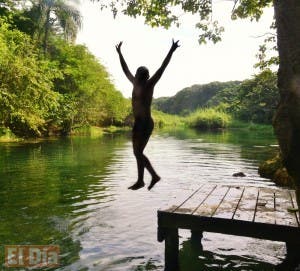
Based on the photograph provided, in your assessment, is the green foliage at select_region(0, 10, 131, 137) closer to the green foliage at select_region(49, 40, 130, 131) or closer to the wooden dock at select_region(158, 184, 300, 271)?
the green foliage at select_region(49, 40, 130, 131)

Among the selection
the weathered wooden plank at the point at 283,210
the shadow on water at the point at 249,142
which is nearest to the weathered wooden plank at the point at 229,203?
the weathered wooden plank at the point at 283,210

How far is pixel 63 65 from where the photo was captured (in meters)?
58.4

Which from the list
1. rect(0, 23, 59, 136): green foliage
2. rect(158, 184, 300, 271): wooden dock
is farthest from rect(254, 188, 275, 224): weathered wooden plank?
rect(0, 23, 59, 136): green foliage

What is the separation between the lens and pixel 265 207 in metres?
7.80

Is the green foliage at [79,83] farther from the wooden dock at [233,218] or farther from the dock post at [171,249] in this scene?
the dock post at [171,249]

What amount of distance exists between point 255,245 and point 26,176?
13.3 meters

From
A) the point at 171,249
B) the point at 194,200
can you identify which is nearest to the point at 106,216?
the point at 194,200

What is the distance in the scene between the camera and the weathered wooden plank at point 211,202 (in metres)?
7.34

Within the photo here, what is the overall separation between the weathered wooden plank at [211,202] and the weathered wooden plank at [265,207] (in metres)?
0.83

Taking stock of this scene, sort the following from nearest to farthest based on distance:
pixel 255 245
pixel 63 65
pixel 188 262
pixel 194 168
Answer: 1. pixel 188 262
2. pixel 255 245
3. pixel 194 168
4. pixel 63 65

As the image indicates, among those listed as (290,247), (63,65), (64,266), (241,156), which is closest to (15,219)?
(64,266)

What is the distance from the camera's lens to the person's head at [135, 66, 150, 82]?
494 centimetres

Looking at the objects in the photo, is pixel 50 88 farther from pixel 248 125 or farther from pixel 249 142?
pixel 248 125

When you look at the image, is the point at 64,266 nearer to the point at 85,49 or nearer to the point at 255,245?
the point at 255,245
